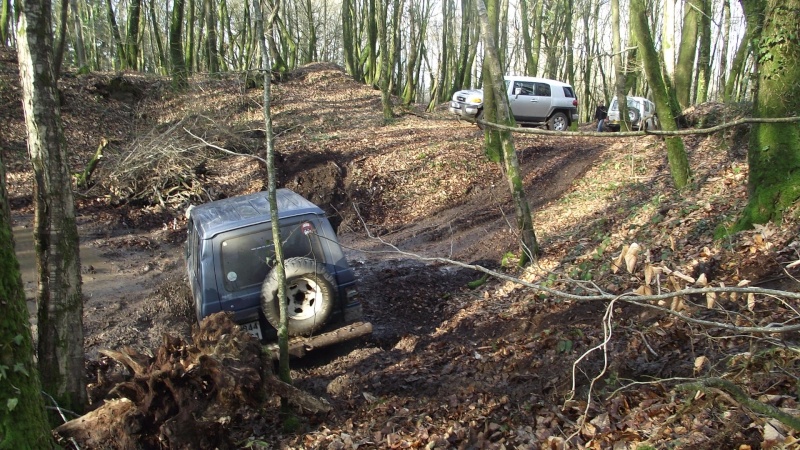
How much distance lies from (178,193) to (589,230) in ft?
30.7

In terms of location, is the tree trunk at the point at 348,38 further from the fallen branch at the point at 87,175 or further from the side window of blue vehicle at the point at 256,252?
the side window of blue vehicle at the point at 256,252

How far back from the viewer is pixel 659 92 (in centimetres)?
938

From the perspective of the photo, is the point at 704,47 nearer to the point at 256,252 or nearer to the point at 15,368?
the point at 256,252

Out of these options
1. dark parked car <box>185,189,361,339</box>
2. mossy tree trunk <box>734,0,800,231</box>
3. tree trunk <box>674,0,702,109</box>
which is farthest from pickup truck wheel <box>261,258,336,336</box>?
tree trunk <box>674,0,702,109</box>

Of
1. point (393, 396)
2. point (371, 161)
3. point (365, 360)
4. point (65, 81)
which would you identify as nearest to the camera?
point (393, 396)

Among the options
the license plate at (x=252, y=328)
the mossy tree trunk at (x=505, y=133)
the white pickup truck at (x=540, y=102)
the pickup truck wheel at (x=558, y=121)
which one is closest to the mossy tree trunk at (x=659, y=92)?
the mossy tree trunk at (x=505, y=133)

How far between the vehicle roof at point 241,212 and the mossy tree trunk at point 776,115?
4.91 m

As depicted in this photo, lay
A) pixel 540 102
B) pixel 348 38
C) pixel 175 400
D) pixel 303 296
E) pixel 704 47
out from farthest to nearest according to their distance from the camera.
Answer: pixel 348 38, pixel 540 102, pixel 704 47, pixel 303 296, pixel 175 400

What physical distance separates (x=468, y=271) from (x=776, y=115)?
4789 millimetres

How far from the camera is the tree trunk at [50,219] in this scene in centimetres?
385

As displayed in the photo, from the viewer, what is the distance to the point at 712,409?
3.61 meters

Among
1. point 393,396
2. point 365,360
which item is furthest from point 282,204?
point 393,396

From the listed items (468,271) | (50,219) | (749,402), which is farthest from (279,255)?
(468,271)

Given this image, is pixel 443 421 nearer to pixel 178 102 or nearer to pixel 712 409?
pixel 712 409
